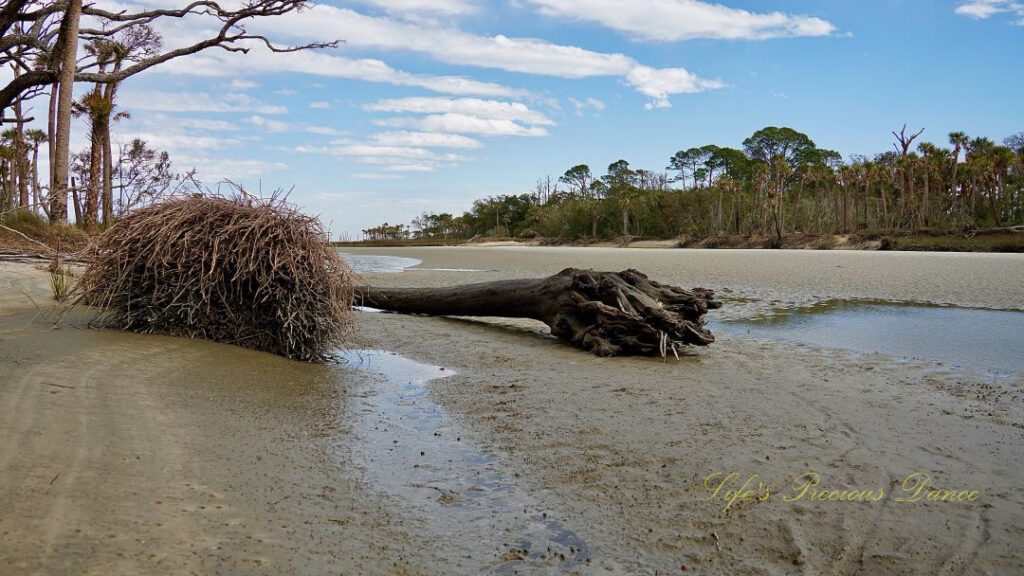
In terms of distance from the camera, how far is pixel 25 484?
8.85ft

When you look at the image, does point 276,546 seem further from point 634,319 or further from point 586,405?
point 634,319

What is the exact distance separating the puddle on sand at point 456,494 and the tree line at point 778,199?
5518cm

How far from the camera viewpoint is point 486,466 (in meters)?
3.78

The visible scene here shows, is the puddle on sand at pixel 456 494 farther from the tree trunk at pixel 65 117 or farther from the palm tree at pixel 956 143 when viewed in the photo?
the palm tree at pixel 956 143

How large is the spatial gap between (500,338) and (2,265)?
8.02m

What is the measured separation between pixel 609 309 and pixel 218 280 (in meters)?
4.27

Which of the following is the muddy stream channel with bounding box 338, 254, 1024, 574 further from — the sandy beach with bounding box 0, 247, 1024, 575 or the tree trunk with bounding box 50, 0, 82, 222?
the tree trunk with bounding box 50, 0, 82, 222

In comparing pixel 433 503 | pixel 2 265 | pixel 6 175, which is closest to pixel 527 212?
pixel 6 175

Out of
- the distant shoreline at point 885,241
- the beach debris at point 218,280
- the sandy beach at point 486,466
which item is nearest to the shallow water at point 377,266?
the beach debris at point 218,280

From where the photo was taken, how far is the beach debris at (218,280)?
20.1ft

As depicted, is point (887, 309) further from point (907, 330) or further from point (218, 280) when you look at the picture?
point (218, 280)

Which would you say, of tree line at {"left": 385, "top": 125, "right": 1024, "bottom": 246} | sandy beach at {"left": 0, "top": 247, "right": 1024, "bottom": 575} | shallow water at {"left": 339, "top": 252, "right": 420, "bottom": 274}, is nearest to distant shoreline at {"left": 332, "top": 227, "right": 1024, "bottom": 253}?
tree line at {"left": 385, "top": 125, "right": 1024, "bottom": 246}

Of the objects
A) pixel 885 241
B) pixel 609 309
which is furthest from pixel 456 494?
pixel 885 241

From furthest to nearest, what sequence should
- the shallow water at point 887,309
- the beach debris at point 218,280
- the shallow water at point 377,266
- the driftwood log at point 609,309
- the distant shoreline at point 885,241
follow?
the distant shoreline at point 885,241 < the shallow water at point 377,266 < the shallow water at point 887,309 < the driftwood log at point 609,309 < the beach debris at point 218,280
